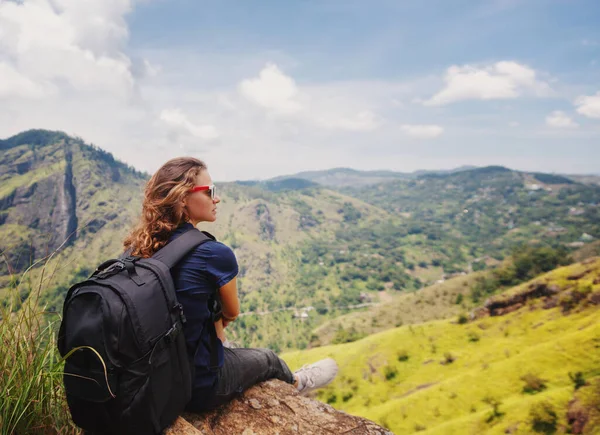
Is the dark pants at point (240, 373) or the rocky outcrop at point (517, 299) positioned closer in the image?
the dark pants at point (240, 373)

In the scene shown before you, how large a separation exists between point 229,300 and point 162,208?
2.73 ft

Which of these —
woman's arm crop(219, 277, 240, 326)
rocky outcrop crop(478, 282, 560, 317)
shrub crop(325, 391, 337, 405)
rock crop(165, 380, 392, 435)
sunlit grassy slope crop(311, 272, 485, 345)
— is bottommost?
sunlit grassy slope crop(311, 272, 485, 345)

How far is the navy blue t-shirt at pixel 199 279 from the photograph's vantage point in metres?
2.12

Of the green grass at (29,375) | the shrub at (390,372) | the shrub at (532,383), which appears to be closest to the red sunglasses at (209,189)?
the green grass at (29,375)

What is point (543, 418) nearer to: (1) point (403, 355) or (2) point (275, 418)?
(2) point (275, 418)

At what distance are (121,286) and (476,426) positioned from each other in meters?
12.0

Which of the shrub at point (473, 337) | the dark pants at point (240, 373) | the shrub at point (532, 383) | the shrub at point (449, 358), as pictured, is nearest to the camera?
the dark pants at point (240, 373)

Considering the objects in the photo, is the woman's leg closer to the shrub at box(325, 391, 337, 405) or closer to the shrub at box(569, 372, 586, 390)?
the shrub at box(569, 372, 586, 390)

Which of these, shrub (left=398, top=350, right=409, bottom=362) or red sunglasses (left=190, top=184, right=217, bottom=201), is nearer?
red sunglasses (left=190, top=184, right=217, bottom=201)

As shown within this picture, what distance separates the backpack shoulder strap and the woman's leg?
1.06 meters

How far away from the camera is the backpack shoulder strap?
2059mm

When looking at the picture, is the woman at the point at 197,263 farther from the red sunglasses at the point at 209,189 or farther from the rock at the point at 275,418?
the rock at the point at 275,418

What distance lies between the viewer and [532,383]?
11.3m

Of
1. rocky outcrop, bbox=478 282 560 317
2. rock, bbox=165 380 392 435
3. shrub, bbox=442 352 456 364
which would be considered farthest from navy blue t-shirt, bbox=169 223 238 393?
rocky outcrop, bbox=478 282 560 317
